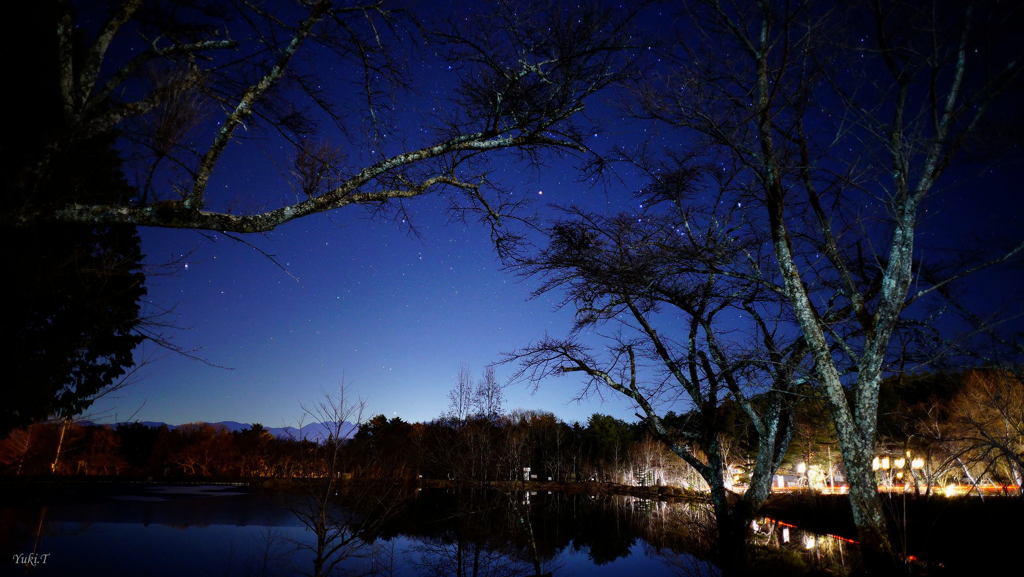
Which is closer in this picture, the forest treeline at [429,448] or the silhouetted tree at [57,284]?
the silhouetted tree at [57,284]

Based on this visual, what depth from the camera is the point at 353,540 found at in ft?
29.9

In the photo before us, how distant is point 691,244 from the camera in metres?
6.80

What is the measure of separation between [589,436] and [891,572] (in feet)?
184

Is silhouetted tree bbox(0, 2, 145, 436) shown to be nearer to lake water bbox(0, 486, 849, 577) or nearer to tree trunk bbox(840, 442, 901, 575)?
lake water bbox(0, 486, 849, 577)

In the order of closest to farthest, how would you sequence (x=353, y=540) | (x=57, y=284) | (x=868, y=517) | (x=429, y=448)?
(x=868, y=517) → (x=57, y=284) → (x=353, y=540) → (x=429, y=448)

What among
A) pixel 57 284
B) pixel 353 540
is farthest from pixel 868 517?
pixel 57 284

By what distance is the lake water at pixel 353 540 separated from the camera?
42.4ft

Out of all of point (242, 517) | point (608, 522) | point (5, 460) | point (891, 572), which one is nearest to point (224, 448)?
point (5, 460)

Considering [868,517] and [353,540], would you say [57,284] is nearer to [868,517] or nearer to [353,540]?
[353,540]

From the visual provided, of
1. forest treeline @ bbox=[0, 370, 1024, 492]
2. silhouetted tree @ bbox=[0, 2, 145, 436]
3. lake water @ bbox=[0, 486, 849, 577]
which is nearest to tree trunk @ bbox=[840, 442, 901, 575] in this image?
lake water @ bbox=[0, 486, 849, 577]

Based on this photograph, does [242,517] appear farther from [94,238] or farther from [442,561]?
[94,238]

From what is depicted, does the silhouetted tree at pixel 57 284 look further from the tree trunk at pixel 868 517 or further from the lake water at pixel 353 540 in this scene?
the tree trunk at pixel 868 517

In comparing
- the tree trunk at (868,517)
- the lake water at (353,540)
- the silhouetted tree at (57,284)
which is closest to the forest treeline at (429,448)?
the lake water at (353,540)

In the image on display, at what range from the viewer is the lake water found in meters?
12.9
